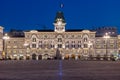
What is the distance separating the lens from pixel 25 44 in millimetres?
199750

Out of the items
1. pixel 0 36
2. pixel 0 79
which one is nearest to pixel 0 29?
pixel 0 36

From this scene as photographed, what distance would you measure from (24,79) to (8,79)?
0.78 meters

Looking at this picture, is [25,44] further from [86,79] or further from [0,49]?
[86,79]

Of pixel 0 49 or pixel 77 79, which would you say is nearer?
pixel 77 79

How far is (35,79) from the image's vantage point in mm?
18734

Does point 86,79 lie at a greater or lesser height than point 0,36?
lesser

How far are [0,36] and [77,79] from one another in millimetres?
180329

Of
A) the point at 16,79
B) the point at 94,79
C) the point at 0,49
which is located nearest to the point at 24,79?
the point at 16,79

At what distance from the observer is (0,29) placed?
197250 mm

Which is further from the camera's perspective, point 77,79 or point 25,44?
point 25,44

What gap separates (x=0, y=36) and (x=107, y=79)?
181 metres

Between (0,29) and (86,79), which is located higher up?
(0,29)

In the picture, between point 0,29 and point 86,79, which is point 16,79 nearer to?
point 86,79

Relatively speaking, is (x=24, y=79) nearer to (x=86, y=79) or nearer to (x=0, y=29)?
(x=86, y=79)
